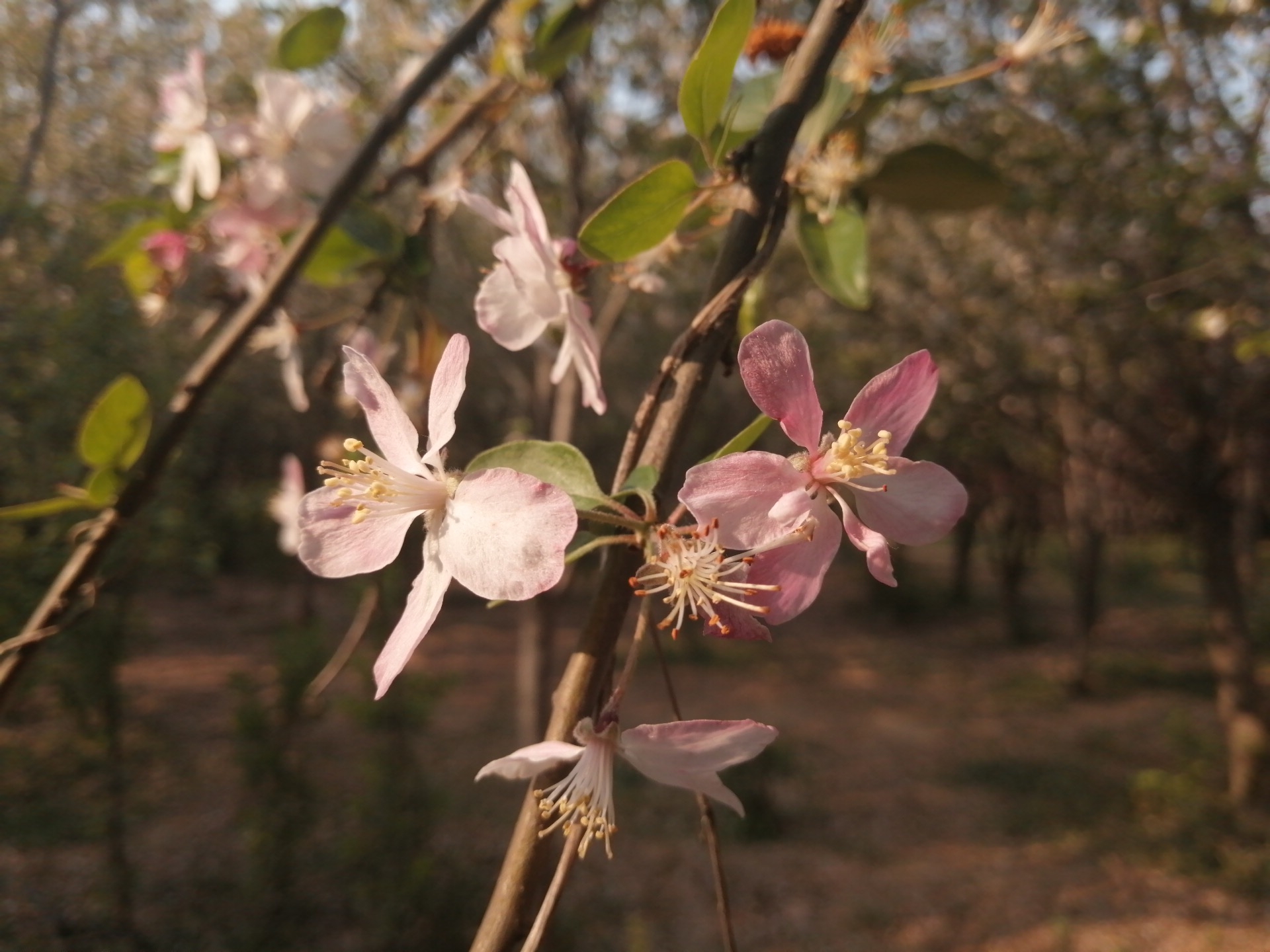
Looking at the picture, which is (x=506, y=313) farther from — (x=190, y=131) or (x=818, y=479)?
(x=190, y=131)

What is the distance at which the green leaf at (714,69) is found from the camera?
414mm

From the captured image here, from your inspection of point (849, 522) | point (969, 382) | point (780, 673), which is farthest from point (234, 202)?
point (780, 673)

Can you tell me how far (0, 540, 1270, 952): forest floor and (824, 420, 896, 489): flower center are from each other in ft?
6.36

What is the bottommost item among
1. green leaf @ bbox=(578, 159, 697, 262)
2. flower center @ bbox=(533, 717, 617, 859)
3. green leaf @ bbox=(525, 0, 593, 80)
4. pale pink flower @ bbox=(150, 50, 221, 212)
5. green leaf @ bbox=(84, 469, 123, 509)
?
flower center @ bbox=(533, 717, 617, 859)

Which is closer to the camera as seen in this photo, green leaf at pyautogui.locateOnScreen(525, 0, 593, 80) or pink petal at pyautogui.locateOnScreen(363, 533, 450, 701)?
pink petal at pyautogui.locateOnScreen(363, 533, 450, 701)

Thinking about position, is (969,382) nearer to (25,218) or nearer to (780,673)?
(780,673)

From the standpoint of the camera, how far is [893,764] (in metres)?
4.77

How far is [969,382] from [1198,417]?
105 cm

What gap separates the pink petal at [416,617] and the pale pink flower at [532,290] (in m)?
0.11

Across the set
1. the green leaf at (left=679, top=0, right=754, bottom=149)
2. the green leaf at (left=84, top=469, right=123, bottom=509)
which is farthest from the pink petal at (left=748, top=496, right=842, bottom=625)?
the green leaf at (left=84, top=469, right=123, bottom=509)

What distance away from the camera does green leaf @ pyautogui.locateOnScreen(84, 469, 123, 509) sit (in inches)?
23.4

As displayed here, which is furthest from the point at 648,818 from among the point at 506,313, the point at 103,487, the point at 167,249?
the point at 506,313

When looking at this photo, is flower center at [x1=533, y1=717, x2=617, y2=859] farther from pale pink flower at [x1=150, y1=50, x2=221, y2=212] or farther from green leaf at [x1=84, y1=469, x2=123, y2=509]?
pale pink flower at [x1=150, y1=50, x2=221, y2=212]

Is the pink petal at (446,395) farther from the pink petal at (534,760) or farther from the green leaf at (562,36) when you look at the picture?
the green leaf at (562,36)
